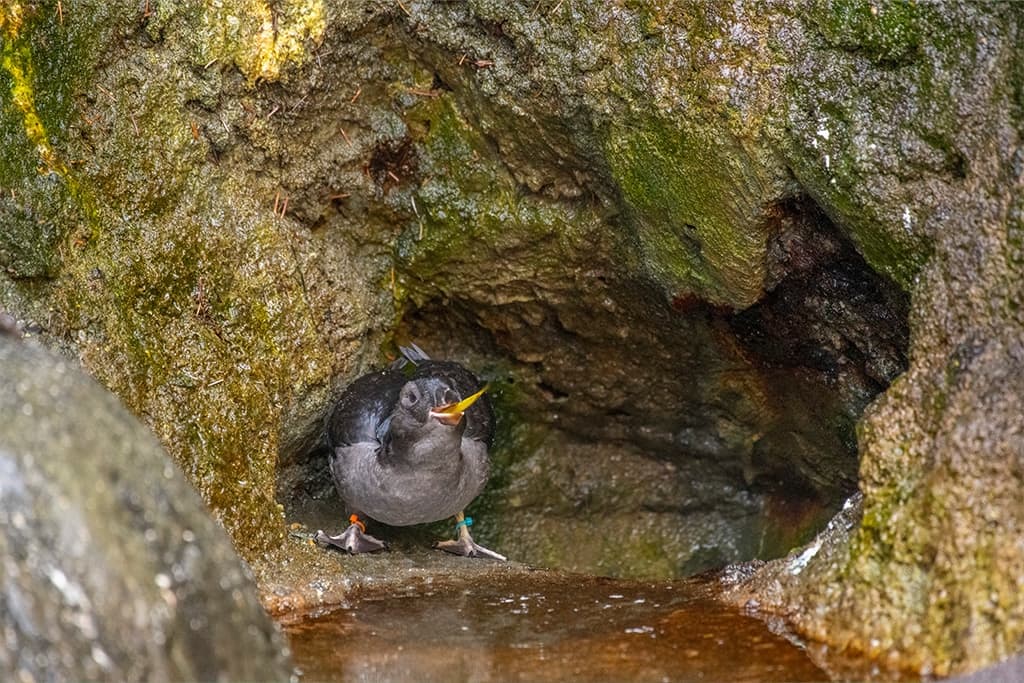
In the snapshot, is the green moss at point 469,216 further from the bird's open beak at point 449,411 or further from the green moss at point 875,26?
the green moss at point 875,26

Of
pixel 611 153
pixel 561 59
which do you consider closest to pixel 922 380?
pixel 611 153

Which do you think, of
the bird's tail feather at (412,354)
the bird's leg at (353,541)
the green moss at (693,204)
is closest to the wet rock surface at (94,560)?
the green moss at (693,204)

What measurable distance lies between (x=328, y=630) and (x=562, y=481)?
10.1 feet

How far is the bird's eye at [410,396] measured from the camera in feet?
20.8

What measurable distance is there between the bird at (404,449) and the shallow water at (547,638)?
2.74 ft

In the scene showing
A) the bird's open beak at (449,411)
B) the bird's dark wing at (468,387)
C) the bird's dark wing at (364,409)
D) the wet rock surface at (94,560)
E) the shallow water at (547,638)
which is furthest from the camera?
the bird's dark wing at (468,387)

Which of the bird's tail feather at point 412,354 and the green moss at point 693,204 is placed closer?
the green moss at point 693,204

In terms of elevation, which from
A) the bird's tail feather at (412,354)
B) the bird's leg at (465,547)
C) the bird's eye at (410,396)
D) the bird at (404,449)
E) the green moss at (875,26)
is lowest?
the bird's leg at (465,547)

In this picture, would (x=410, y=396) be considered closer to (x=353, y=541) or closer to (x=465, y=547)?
(x=353, y=541)

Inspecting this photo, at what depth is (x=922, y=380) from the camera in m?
4.58

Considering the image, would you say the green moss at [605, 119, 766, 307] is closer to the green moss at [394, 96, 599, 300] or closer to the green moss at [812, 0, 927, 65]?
the green moss at [394, 96, 599, 300]

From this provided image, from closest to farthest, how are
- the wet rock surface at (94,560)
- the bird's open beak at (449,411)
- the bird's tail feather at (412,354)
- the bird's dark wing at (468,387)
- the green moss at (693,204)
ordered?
the wet rock surface at (94,560) < the green moss at (693,204) < the bird's open beak at (449,411) < the bird's dark wing at (468,387) < the bird's tail feather at (412,354)

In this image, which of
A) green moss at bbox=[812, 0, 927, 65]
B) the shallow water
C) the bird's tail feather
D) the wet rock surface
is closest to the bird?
the bird's tail feather

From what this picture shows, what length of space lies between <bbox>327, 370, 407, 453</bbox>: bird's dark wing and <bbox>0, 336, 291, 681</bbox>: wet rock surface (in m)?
3.23
